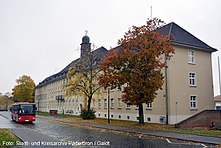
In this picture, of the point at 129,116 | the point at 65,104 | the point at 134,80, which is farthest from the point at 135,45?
the point at 65,104

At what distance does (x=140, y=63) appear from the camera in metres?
25.4

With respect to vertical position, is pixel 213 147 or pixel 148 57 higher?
pixel 148 57

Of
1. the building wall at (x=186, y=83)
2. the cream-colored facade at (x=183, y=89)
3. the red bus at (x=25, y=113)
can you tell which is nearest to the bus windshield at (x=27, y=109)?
the red bus at (x=25, y=113)

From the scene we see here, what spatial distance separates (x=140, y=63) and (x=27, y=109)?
16.5m

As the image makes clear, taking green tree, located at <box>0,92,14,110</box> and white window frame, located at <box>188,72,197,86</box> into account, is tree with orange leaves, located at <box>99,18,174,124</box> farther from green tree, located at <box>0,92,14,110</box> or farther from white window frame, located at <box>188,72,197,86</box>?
green tree, located at <box>0,92,14,110</box>

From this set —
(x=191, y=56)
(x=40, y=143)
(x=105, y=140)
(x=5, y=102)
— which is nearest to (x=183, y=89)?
(x=191, y=56)

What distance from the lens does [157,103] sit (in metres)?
32.0

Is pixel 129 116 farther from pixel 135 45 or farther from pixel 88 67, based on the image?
pixel 135 45

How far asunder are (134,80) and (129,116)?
13.5 m

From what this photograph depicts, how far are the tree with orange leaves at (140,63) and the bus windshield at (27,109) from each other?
38.8 ft

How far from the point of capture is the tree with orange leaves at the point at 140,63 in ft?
82.3

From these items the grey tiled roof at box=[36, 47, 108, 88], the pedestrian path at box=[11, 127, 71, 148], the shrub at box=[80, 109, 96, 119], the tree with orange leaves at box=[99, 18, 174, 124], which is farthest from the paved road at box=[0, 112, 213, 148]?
the grey tiled roof at box=[36, 47, 108, 88]

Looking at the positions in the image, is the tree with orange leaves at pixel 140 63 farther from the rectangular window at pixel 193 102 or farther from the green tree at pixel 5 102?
the green tree at pixel 5 102

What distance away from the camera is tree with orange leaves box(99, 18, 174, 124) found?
25.1 metres
